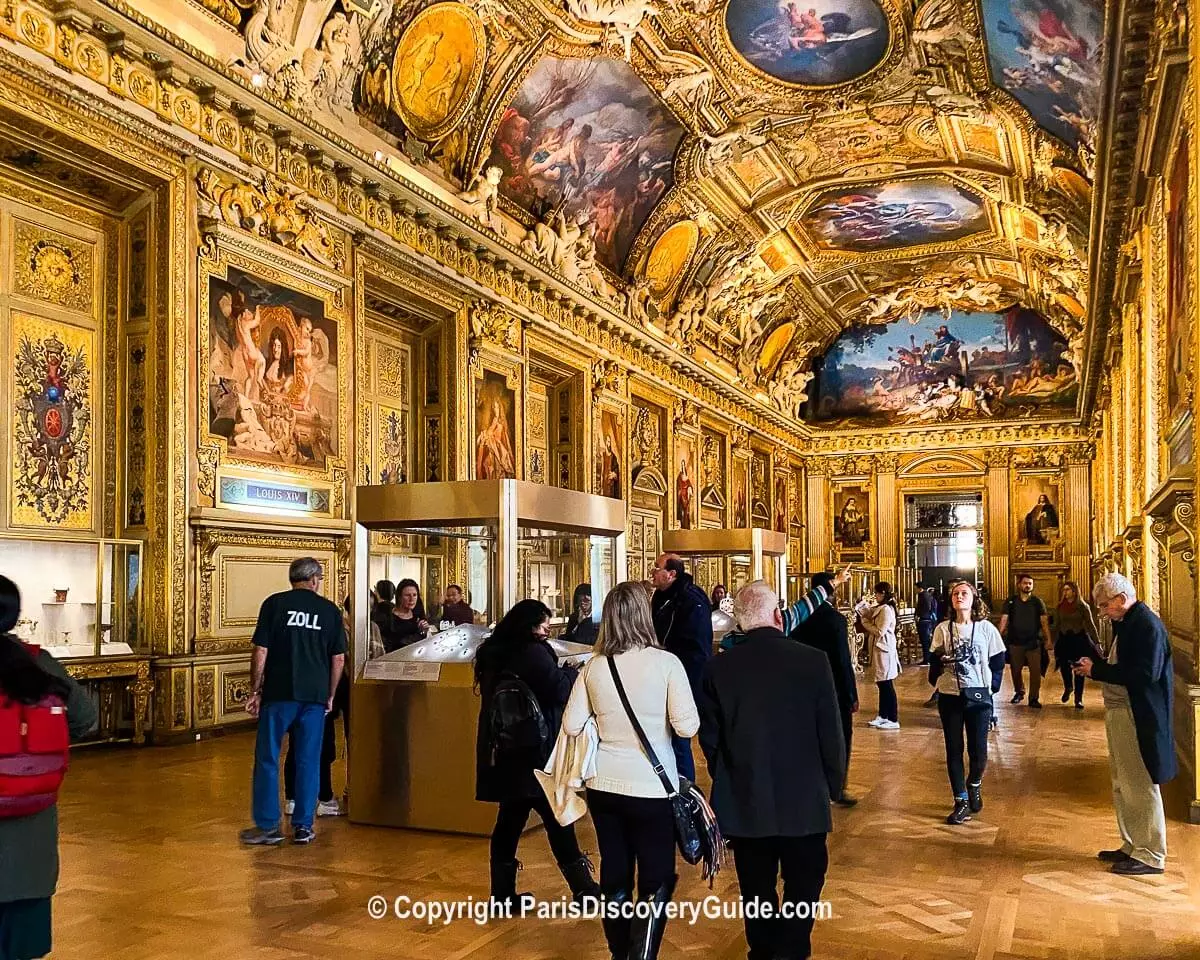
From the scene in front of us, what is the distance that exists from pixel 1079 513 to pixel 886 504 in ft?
19.0

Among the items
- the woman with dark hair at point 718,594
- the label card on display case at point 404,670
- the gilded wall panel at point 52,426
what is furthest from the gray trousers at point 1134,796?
the gilded wall panel at point 52,426

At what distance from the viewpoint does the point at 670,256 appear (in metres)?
24.1

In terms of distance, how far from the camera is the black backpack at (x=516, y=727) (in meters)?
5.23

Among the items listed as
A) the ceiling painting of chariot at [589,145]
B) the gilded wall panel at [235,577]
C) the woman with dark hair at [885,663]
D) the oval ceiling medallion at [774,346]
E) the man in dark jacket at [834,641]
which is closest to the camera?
the man in dark jacket at [834,641]

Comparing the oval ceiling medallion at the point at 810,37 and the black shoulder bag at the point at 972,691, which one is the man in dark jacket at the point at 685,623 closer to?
the black shoulder bag at the point at 972,691

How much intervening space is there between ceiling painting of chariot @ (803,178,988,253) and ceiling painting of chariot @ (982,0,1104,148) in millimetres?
5842

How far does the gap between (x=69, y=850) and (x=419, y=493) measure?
2.99 meters

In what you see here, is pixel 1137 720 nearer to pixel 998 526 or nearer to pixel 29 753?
pixel 29 753

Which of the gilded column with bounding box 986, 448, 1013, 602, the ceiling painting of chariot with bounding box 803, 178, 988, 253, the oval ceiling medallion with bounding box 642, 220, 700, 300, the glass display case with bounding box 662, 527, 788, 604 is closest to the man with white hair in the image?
the glass display case with bounding box 662, 527, 788, 604

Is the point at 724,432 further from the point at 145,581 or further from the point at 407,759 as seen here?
the point at 407,759

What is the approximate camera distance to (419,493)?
760 cm

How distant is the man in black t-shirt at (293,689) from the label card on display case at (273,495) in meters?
5.26

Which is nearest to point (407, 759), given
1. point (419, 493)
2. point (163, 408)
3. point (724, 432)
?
point (419, 493)

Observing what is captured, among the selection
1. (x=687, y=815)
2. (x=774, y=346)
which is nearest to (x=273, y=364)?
(x=687, y=815)
